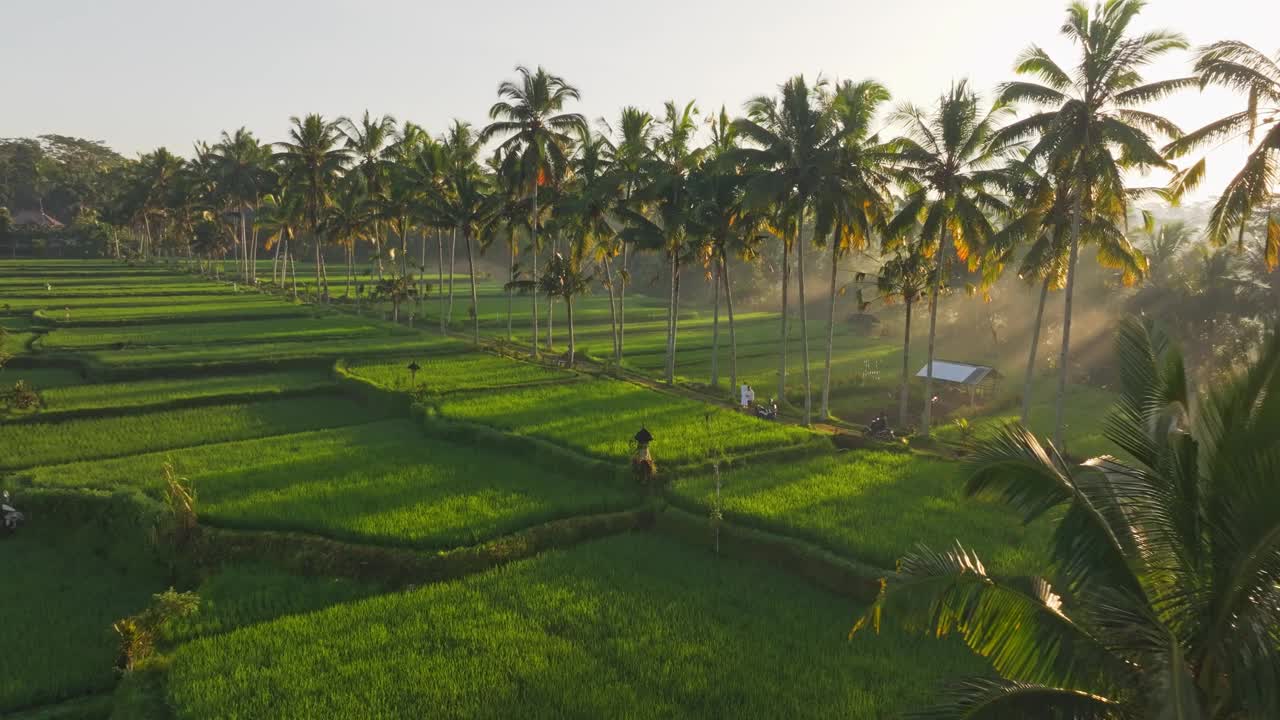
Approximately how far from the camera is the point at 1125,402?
6859 mm

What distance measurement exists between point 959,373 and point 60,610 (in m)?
29.5

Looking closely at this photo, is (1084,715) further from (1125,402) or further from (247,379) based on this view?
(247,379)

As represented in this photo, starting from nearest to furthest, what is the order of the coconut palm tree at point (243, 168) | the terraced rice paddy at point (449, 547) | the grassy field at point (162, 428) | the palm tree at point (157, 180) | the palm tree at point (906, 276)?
the terraced rice paddy at point (449, 547) → the grassy field at point (162, 428) → the palm tree at point (906, 276) → the coconut palm tree at point (243, 168) → the palm tree at point (157, 180)

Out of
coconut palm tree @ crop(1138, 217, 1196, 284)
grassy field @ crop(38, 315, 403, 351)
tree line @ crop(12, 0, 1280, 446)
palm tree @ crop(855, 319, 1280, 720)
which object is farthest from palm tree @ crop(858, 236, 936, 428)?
grassy field @ crop(38, 315, 403, 351)

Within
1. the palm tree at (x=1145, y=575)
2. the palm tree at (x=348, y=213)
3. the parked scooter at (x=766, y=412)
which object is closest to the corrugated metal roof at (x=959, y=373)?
the parked scooter at (x=766, y=412)

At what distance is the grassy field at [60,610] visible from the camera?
1048 cm

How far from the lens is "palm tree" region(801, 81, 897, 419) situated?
23281mm

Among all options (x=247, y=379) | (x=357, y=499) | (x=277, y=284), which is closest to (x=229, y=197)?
(x=277, y=284)

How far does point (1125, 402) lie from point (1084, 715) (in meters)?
2.83

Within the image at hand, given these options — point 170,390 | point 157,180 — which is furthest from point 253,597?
point 157,180

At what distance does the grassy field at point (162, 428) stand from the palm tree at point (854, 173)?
56.5 ft

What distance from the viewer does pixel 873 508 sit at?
16.3 m

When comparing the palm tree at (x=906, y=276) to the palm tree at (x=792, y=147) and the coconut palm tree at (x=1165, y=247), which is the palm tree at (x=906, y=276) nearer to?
the palm tree at (x=792, y=147)

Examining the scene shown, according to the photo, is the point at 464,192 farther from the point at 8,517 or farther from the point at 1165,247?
the point at 1165,247
